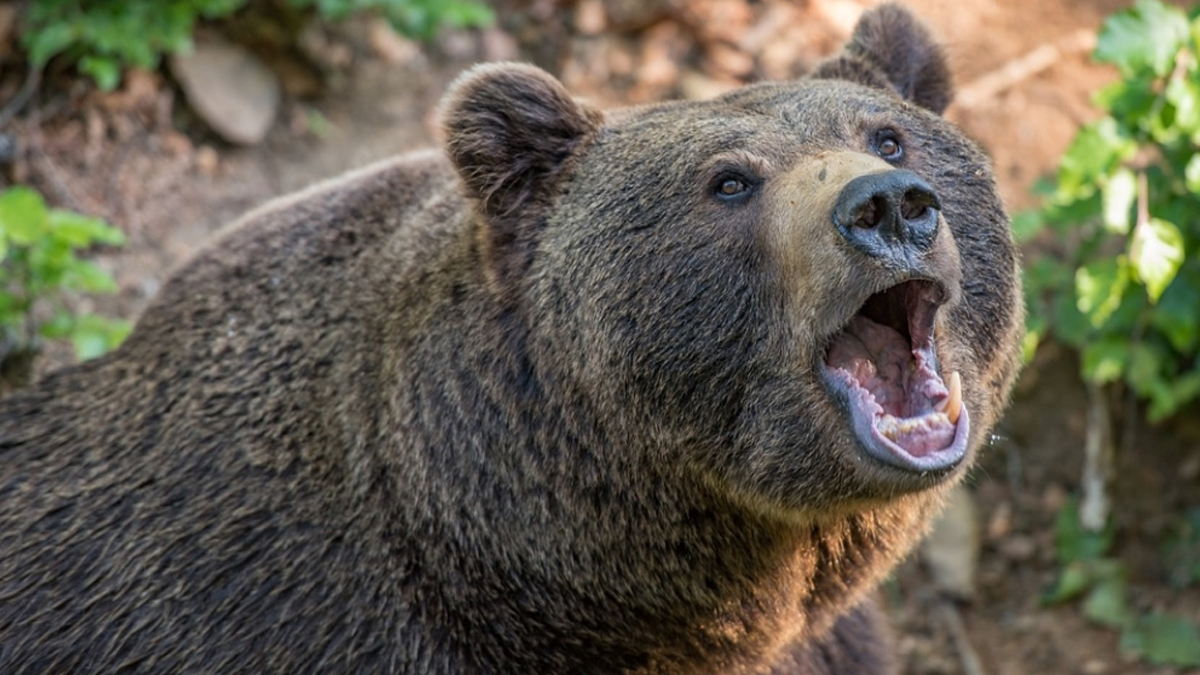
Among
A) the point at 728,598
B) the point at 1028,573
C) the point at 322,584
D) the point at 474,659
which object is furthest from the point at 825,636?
the point at 1028,573

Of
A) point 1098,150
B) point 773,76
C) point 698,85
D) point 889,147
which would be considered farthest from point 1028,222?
point 889,147

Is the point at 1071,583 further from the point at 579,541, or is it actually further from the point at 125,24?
the point at 125,24

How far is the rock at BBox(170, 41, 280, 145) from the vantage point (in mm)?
7887

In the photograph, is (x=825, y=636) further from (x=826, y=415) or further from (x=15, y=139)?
(x=15, y=139)

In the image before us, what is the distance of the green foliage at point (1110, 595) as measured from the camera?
6660 mm

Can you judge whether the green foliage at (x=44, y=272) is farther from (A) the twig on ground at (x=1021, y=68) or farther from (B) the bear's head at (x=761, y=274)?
(A) the twig on ground at (x=1021, y=68)

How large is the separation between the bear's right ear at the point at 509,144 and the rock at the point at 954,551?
152 inches

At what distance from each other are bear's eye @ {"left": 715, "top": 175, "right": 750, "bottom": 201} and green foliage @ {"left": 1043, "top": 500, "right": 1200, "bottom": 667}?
160 inches

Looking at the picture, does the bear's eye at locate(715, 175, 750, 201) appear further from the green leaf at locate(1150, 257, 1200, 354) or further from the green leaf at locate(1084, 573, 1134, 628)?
the green leaf at locate(1084, 573, 1134, 628)

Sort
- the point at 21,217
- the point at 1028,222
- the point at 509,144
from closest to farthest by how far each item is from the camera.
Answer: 1. the point at 509,144
2. the point at 21,217
3. the point at 1028,222

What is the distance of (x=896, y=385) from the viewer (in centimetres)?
373

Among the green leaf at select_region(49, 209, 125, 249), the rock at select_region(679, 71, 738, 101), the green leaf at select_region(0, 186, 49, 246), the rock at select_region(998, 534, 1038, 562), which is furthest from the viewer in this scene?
the rock at select_region(679, 71, 738, 101)

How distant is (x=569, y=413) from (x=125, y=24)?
14.4 feet

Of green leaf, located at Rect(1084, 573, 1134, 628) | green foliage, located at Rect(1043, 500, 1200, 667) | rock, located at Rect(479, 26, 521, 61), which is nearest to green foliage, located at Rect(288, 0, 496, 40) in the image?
rock, located at Rect(479, 26, 521, 61)
